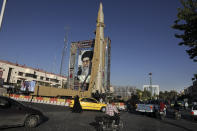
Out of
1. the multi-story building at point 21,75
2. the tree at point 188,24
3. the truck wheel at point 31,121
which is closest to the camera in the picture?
the truck wheel at point 31,121

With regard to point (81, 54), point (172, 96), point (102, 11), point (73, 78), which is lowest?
point (172, 96)

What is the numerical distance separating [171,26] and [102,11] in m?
53.2

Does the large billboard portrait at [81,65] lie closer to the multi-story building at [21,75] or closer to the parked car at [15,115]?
the multi-story building at [21,75]

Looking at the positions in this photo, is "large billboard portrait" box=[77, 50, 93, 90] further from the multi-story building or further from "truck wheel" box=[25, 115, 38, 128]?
"truck wheel" box=[25, 115, 38, 128]

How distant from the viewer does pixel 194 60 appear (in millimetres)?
14656

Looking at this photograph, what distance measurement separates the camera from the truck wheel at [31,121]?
24.4 ft

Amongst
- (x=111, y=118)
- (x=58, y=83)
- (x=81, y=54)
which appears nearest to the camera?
(x=111, y=118)

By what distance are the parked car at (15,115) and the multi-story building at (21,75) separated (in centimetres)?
4481

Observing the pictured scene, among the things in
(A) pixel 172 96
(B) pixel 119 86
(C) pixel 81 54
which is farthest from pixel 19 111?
(A) pixel 172 96

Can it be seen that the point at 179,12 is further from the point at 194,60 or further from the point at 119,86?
the point at 119,86

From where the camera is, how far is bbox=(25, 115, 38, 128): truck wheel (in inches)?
293

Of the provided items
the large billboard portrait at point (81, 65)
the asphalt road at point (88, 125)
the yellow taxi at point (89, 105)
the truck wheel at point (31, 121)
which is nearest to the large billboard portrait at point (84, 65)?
the large billboard portrait at point (81, 65)

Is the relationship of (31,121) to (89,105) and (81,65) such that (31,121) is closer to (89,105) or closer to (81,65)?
(89,105)

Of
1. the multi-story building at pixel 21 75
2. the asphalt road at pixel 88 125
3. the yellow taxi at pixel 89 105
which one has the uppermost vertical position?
the multi-story building at pixel 21 75
